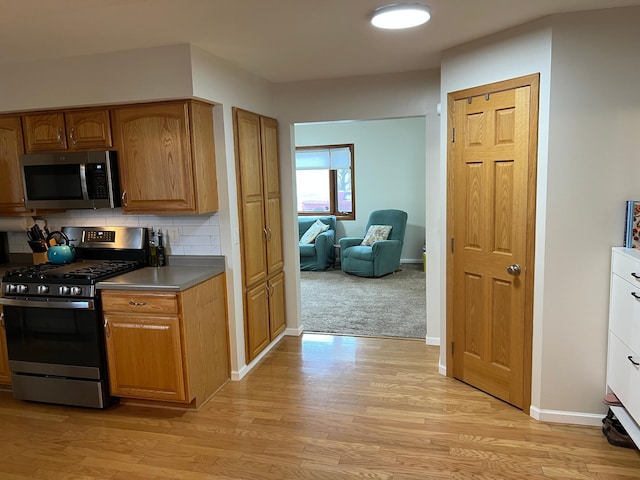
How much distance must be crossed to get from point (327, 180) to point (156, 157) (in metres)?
5.19

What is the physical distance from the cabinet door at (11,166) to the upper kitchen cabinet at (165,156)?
0.85m

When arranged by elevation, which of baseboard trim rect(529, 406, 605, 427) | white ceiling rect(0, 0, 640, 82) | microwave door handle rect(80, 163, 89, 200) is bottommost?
baseboard trim rect(529, 406, 605, 427)

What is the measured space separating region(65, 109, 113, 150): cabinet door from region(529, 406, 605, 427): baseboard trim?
3271 millimetres

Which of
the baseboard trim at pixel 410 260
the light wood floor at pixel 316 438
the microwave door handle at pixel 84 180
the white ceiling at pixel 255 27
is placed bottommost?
the light wood floor at pixel 316 438

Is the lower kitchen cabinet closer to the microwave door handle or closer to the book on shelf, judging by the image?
the microwave door handle

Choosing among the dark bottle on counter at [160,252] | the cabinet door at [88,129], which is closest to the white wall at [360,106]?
the dark bottle on counter at [160,252]

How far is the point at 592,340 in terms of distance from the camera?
2.67 meters

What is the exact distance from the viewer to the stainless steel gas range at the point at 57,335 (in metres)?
2.95

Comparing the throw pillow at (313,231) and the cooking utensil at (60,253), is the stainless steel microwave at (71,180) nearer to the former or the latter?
the cooking utensil at (60,253)

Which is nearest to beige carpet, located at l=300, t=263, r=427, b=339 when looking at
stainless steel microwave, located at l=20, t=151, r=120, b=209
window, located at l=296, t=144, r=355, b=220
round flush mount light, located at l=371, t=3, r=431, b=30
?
window, located at l=296, t=144, r=355, b=220

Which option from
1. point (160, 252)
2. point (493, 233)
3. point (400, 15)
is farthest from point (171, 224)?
point (493, 233)

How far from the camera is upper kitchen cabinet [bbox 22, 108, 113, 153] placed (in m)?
3.19

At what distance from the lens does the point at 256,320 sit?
12.5ft

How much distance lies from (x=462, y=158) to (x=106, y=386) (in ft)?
9.19
